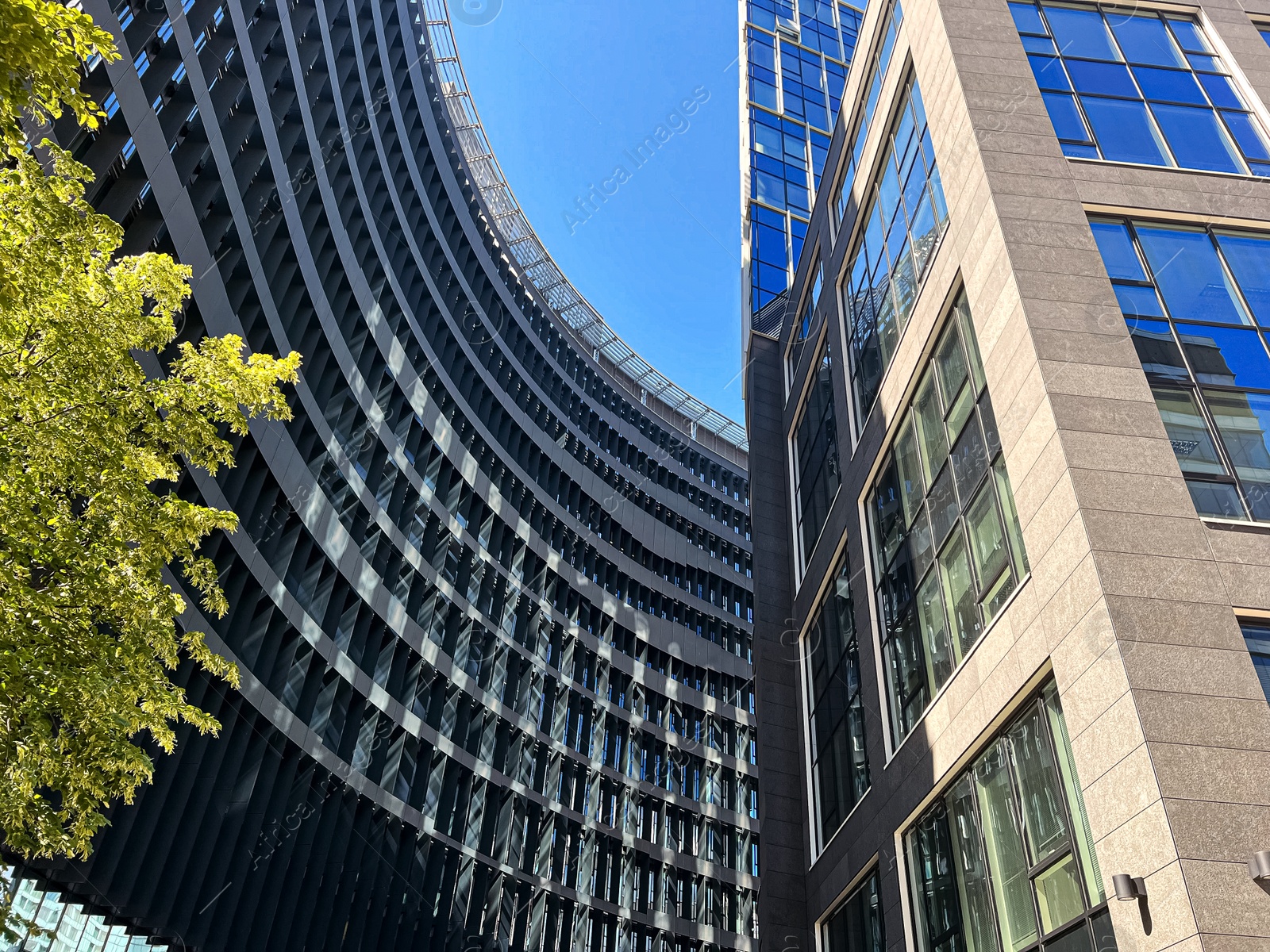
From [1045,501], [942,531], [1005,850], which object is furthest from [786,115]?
[1005,850]

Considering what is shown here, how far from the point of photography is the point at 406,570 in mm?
36781

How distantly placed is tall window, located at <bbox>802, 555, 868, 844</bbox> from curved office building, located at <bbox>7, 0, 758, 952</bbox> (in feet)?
48.5

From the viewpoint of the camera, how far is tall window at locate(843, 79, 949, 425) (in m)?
18.9

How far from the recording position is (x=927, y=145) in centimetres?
1914

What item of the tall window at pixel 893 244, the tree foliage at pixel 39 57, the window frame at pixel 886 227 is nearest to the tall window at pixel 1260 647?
the window frame at pixel 886 227

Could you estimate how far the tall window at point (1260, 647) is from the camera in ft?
34.9

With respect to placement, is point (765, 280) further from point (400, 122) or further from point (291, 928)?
point (291, 928)

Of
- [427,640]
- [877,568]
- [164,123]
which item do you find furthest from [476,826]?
[164,123]

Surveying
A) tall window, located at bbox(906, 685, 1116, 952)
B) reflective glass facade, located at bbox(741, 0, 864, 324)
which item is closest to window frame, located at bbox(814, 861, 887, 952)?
tall window, located at bbox(906, 685, 1116, 952)

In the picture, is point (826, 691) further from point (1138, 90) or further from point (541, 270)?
point (541, 270)

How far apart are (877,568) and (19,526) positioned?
15.9 meters

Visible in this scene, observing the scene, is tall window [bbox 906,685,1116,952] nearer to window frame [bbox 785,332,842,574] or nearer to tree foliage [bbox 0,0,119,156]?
window frame [bbox 785,332,842,574]

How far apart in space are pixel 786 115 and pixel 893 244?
32386 mm

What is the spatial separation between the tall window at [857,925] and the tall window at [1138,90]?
13831 mm
